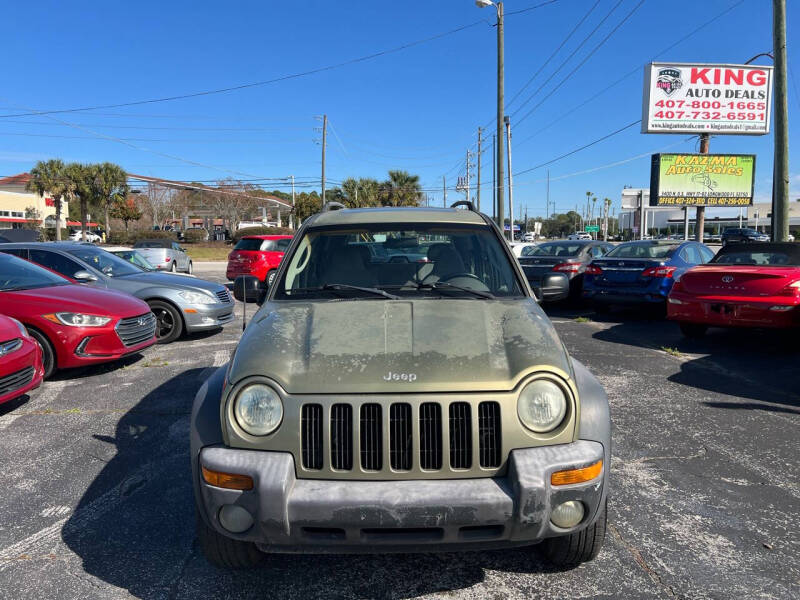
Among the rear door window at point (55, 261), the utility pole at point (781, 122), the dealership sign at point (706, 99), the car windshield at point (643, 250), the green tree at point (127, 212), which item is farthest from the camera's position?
the green tree at point (127, 212)

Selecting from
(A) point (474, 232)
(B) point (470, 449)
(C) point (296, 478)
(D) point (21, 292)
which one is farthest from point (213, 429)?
(D) point (21, 292)

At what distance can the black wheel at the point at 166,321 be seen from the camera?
8.50 meters

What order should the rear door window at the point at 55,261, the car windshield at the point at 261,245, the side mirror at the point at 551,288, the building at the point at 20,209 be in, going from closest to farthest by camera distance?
the side mirror at the point at 551,288 < the rear door window at the point at 55,261 < the car windshield at the point at 261,245 < the building at the point at 20,209

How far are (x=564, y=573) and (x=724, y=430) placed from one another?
2756 mm

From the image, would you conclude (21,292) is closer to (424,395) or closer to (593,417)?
(424,395)

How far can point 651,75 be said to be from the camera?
21906mm

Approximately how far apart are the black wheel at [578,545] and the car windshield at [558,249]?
10262 mm

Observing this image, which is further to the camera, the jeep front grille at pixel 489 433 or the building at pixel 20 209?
the building at pixel 20 209

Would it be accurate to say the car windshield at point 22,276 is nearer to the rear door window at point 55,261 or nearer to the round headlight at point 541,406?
the rear door window at point 55,261

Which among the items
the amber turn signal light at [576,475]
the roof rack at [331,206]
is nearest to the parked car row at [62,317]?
the roof rack at [331,206]

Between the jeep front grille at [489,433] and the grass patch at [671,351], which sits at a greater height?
the jeep front grille at [489,433]

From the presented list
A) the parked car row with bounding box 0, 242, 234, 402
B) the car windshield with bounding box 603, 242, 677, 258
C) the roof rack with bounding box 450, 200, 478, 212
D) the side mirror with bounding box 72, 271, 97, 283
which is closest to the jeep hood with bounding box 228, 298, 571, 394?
the roof rack with bounding box 450, 200, 478, 212

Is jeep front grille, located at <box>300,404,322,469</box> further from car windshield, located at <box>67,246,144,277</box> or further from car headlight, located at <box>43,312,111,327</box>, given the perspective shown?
car windshield, located at <box>67,246,144,277</box>

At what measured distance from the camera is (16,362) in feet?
16.3
